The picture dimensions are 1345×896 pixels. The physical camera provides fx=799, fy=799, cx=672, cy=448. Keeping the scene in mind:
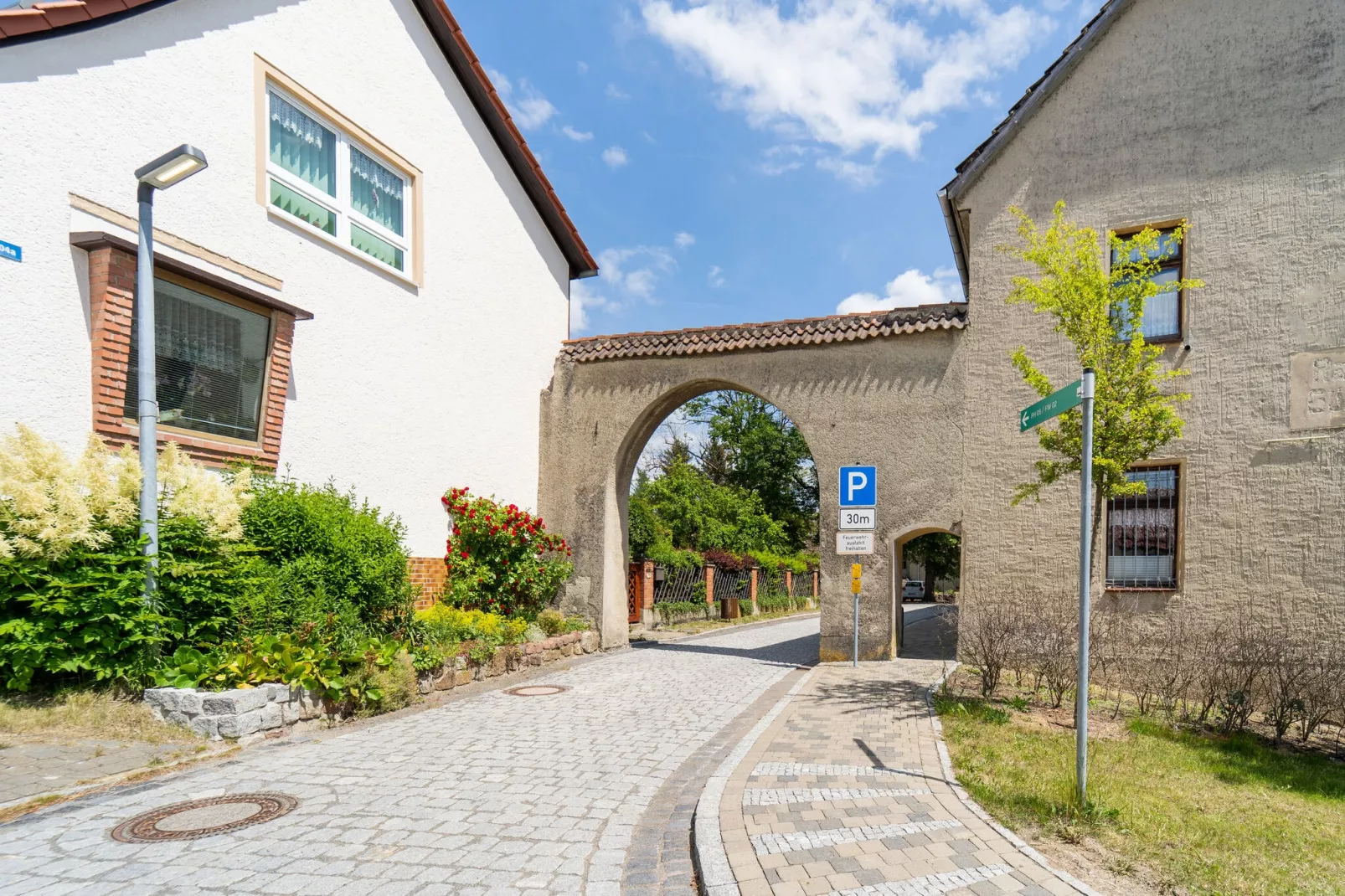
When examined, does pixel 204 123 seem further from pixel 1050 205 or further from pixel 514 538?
pixel 1050 205

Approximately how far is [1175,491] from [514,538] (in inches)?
385

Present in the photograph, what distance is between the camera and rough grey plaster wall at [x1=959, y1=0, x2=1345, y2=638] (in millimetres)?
10172

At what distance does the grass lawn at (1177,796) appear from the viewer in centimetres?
452

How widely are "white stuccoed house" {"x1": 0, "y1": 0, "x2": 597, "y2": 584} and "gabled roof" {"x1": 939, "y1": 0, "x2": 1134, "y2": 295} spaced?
7560mm

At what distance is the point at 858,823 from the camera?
4.96 m

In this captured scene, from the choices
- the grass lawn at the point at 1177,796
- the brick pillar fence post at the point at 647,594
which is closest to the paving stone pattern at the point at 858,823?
the grass lawn at the point at 1177,796

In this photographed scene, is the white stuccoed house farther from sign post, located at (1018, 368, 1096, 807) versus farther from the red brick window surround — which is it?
sign post, located at (1018, 368, 1096, 807)

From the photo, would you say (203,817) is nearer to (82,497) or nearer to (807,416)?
(82,497)

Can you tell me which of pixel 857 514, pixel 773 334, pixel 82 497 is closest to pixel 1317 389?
pixel 857 514

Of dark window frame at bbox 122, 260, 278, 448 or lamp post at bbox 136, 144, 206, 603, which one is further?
dark window frame at bbox 122, 260, 278, 448

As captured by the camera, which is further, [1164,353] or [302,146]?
[1164,353]

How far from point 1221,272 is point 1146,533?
3.66 meters

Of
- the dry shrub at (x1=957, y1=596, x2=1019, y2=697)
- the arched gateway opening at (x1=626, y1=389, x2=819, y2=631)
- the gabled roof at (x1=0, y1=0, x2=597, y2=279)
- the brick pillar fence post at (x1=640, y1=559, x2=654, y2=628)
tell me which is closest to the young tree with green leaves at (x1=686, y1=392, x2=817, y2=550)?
the arched gateway opening at (x1=626, y1=389, x2=819, y2=631)

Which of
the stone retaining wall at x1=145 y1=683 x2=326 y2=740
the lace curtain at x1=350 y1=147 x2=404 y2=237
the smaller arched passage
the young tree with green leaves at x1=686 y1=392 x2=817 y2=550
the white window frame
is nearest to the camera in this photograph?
the stone retaining wall at x1=145 y1=683 x2=326 y2=740
